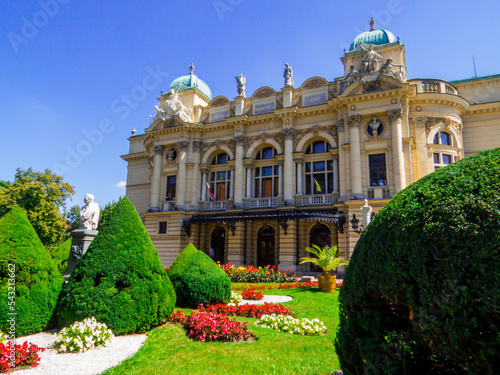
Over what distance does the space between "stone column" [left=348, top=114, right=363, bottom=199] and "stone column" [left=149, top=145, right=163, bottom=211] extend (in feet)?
62.2

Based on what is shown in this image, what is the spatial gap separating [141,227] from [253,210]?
20206 mm

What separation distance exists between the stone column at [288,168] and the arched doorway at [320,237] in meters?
3.09

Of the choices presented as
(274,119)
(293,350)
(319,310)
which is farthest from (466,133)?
(293,350)

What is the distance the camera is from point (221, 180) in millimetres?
32531

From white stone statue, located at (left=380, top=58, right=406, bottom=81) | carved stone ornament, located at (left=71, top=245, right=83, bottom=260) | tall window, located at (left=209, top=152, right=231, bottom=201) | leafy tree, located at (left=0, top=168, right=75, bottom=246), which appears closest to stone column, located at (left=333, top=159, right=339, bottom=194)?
white stone statue, located at (left=380, top=58, right=406, bottom=81)

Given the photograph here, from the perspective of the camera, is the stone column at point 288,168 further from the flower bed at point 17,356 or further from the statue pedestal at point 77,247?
the flower bed at point 17,356

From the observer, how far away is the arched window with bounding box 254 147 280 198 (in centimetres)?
3052

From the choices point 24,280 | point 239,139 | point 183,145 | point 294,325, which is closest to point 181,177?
point 183,145

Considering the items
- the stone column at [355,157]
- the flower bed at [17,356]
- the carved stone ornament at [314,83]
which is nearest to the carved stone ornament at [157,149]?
the carved stone ornament at [314,83]

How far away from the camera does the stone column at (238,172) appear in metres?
29.9

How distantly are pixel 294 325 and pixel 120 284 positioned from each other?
15.7 ft

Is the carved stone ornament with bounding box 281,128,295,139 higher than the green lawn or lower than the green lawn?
higher

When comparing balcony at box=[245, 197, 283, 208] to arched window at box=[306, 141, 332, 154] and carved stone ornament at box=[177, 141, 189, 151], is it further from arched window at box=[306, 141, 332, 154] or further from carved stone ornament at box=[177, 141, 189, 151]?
carved stone ornament at box=[177, 141, 189, 151]

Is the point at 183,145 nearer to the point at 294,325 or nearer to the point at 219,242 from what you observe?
the point at 219,242
